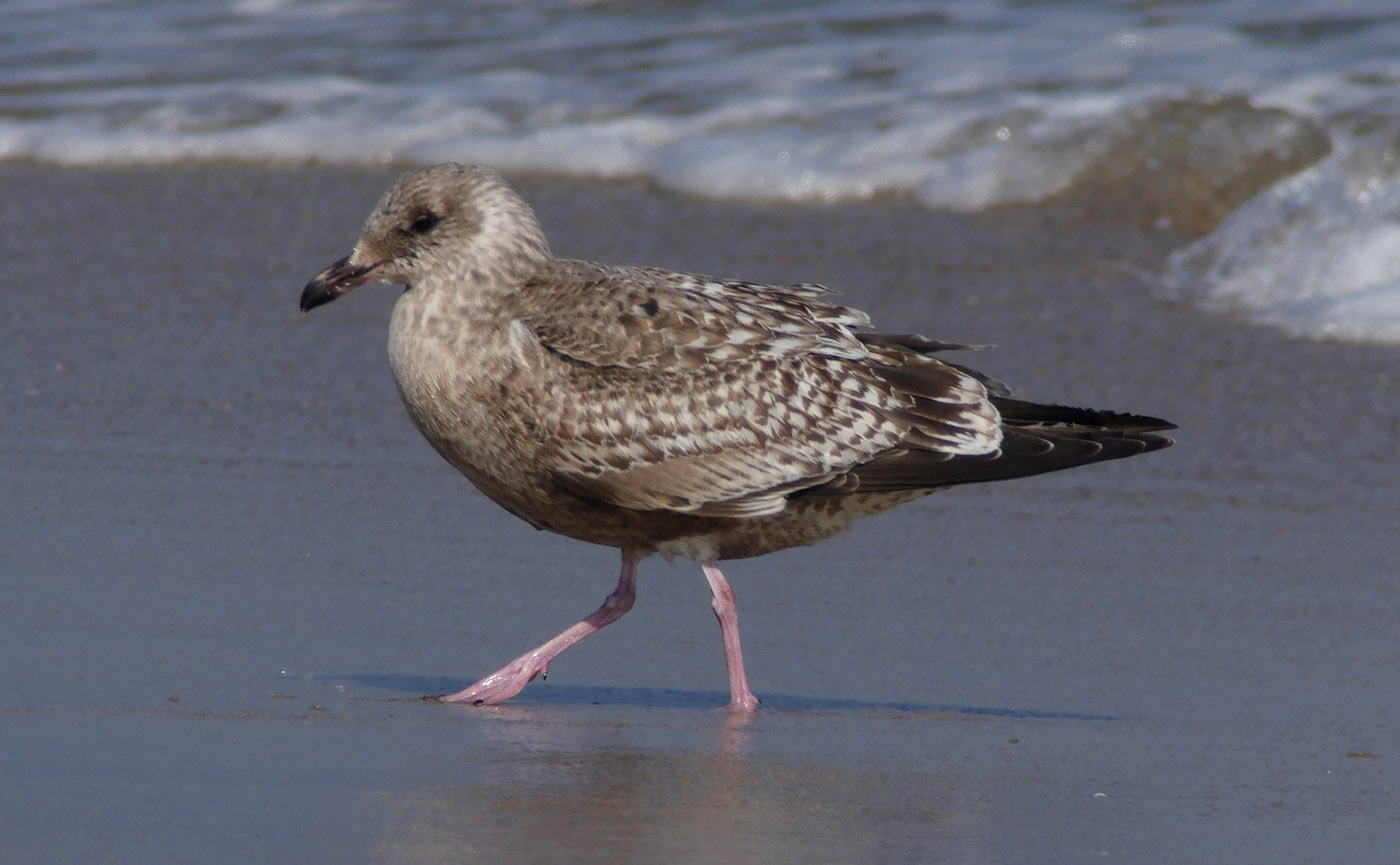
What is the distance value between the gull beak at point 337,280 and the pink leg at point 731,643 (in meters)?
1.14

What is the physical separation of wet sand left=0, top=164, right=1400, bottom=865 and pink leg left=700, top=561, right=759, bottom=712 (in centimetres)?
6

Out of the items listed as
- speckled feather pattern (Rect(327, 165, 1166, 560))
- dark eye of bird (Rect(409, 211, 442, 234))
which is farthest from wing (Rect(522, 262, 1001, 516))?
dark eye of bird (Rect(409, 211, 442, 234))

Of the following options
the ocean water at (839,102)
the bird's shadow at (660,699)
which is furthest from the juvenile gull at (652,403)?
the ocean water at (839,102)

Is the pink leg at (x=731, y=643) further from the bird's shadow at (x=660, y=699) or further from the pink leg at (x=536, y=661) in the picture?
the pink leg at (x=536, y=661)

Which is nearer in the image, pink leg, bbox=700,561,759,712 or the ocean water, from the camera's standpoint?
pink leg, bbox=700,561,759,712

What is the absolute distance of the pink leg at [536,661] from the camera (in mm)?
4457

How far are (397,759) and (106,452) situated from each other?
2.69m

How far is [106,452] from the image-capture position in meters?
6.12

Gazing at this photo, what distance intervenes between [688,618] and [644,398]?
26.2 inches

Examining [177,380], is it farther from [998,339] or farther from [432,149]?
[432,149]

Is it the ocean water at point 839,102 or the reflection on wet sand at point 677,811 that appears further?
the ocean water at point 839,102

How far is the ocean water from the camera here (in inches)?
329

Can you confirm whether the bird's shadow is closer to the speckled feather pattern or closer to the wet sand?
the wet sand

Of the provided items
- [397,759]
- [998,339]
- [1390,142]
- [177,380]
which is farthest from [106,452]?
[1390,142]
